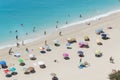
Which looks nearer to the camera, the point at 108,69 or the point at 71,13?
the point at 108,69

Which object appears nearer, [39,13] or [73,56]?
[73,56]

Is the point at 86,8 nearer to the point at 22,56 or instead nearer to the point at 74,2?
the point at 74,2

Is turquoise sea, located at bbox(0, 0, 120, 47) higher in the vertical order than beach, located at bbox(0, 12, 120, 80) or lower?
higher

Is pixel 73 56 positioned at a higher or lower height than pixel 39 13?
lower

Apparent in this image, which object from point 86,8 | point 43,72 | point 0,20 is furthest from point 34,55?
point 86,8

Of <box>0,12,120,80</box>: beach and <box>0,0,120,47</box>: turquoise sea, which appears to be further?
<box>0,0,120,47</box>: turquoise sea
